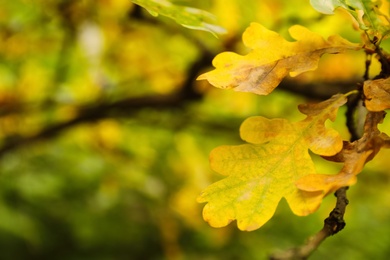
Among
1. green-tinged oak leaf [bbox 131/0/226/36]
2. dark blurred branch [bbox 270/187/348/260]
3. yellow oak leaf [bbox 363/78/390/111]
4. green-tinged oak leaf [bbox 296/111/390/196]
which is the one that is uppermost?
green-tinged oak leaf [bbox 131/0/226/36]

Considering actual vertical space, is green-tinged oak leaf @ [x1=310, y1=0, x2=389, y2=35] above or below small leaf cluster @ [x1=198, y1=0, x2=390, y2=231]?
above

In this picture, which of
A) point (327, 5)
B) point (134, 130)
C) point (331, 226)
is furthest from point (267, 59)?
point (134, 130)

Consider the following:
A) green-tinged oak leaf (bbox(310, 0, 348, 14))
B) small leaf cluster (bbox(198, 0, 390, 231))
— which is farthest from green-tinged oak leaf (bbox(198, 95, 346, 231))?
green-tinged oak leaf (bbox(310, 0, 348, 14))

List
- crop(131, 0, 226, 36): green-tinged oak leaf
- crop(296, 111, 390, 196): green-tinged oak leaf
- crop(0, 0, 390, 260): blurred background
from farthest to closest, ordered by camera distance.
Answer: crop(0, 0, 390, 260): blurred background → crop(131, 0, 226, 36): green-tinged oak leaf → crop(296, 111, 390, 196): green-tinged oak leaf

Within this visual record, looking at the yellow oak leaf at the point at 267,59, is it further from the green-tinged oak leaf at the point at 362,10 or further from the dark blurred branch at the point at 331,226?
the dark blurred branch at the point at 331,226

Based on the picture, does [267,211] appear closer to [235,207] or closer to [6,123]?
[235,207]

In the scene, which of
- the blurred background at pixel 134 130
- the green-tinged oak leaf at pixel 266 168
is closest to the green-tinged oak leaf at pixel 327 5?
the green-tinged oak leaf at pixel 266 168

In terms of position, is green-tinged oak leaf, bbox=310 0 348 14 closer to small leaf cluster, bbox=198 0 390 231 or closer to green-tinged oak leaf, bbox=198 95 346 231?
small leaf cluster, bbox=198 0 390 231
